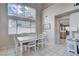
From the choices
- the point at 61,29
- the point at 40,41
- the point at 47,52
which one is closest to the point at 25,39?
the point at 40,41

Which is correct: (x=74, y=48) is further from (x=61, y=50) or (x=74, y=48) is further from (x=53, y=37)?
(x=53, y=37)

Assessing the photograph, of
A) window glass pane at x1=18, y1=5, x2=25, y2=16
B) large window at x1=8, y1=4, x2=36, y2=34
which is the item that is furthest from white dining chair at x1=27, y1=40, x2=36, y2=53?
window glass pane at x1=18, y1=5, x2=25, y2=16

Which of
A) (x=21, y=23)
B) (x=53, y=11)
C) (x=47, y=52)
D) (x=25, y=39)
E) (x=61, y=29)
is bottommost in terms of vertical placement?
(x=47, y=52)

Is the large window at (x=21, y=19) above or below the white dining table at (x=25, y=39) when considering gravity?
above

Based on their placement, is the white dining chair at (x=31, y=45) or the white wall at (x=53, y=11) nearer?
the white wall at (x=53, y=11)

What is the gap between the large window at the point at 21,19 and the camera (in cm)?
204

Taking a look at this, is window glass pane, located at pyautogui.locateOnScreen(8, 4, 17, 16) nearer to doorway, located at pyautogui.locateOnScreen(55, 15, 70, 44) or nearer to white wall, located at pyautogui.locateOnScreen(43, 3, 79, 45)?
white wall, located at pyautogui.locateOnScreen(43, 3, 79, 45)

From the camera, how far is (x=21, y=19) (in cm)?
208

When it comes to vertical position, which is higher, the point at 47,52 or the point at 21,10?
the point at 21,10

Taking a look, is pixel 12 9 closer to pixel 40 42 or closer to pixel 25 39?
pixel 25 39

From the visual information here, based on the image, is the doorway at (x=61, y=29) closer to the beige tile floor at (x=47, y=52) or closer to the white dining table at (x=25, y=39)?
the beige tile floor at (x=47, y=52)

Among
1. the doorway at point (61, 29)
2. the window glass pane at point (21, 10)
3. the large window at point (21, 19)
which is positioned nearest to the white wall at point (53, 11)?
the doorway at point (61, 29)

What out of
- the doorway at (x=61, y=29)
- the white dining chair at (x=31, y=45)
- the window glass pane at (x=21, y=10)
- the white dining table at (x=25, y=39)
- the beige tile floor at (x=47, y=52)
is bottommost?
the beige tile floor at (x=47, y=52)

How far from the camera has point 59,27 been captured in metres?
2.16
